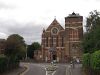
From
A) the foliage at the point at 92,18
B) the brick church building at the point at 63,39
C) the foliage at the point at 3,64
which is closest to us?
the foliage at the point at 3,64

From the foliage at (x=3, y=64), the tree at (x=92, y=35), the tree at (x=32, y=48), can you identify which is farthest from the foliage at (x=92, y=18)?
the tree at (x=32, y=48)

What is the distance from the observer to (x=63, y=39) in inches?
5290

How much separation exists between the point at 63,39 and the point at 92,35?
71.2 metres

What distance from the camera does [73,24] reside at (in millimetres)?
129875

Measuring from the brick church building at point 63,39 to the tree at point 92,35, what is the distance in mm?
49776

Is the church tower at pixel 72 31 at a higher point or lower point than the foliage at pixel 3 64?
higher

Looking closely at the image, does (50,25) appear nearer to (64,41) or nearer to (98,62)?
(64,41)

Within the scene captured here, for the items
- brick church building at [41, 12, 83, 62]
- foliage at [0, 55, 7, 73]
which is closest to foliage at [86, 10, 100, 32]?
foliage at [0, 55, 7, 73]

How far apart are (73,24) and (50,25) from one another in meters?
12.2

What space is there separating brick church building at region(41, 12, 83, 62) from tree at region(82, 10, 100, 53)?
163 feet

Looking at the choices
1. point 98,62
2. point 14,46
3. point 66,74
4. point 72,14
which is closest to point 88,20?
point 14,46

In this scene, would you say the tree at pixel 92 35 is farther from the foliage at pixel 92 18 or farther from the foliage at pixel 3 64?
the foliage at pixel 3 64

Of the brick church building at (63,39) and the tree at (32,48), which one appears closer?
the brick church building at (63,39)

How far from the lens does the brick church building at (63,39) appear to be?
424 ft
